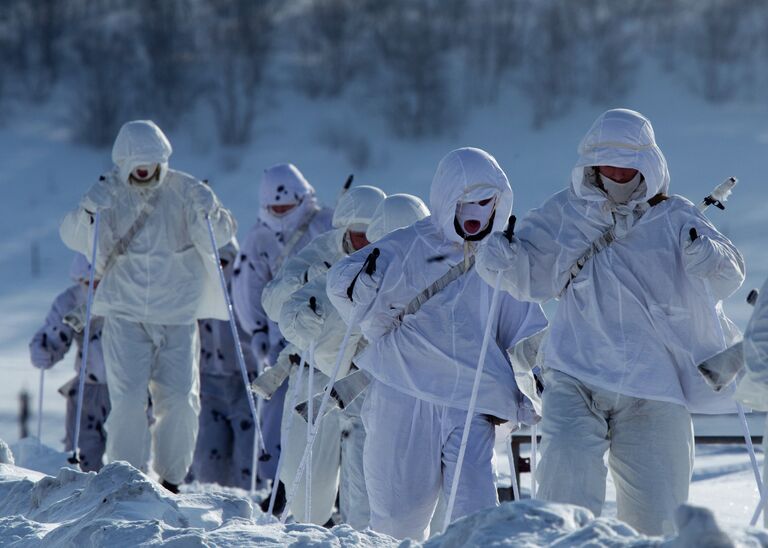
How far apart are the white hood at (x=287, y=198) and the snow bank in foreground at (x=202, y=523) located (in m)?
3.40

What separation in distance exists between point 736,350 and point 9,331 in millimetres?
16791

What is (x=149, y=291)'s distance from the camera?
10.5 metres

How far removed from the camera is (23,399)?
1496 centimetres

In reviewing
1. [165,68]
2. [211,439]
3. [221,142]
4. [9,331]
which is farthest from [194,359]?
[165,68]

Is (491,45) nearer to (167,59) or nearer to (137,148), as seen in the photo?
(167,59)

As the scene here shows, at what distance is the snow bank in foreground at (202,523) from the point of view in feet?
15.4

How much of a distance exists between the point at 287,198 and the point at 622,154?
5.88 m

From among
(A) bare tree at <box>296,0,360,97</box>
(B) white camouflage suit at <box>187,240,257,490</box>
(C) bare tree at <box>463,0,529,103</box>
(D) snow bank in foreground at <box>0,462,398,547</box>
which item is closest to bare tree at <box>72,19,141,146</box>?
(A) bare tree at <box>296,0,360,97</box>

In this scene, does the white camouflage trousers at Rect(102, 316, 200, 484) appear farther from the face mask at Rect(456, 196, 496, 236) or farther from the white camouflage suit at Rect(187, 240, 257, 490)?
the face mask at Rect(456, 196, 496, 236)

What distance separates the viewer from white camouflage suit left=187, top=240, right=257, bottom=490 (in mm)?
13406

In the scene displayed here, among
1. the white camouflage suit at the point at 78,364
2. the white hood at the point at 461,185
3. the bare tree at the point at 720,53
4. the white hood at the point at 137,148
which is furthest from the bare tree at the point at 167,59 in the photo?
the white hood at the point at 461,185

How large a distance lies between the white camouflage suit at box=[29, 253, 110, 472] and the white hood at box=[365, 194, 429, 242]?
4.10 m

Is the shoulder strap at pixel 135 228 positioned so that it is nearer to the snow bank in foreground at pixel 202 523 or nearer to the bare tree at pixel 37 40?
the snow bank in foreground at pixel 202 523

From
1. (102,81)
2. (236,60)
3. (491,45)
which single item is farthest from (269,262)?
(236,60)
